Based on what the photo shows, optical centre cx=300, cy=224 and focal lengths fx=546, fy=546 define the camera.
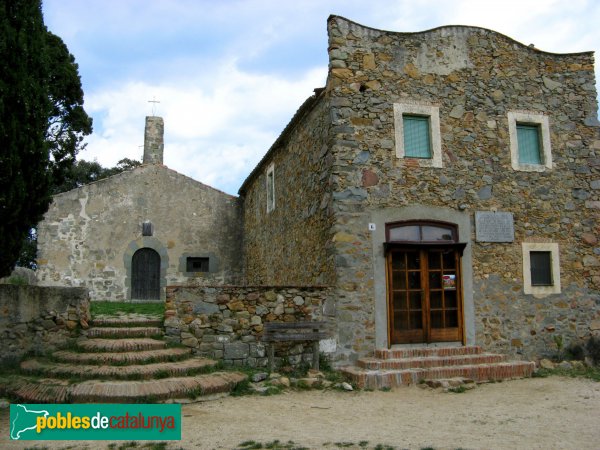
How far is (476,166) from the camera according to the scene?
400 inches

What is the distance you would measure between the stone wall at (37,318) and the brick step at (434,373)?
14.6ft

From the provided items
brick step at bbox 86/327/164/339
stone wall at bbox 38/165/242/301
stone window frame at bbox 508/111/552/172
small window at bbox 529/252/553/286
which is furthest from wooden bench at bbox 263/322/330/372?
stone wall at bbox 38/165/242/301

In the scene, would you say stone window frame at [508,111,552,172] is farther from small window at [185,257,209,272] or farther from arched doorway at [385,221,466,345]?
small window at [185,257,209,272]

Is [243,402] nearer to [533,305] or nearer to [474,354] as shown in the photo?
[474,354]

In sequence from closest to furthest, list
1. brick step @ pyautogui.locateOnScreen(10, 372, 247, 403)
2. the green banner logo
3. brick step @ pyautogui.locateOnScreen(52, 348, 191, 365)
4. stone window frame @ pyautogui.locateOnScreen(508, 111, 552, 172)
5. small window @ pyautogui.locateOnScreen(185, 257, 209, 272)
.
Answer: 1. the green banner logo
2. brick step @ pyautogui.locateOnScreen(10, 372, 247, 403)
3. brick step @ pyautogui.locateOnScreen(52, 348, 191, 365)
4. stone window frame @ pyautogui.locateOnScreen(508, 111, 552, 172)
5. small window @ pyautogui.locateOnScreen(185, 257, 209, 272)

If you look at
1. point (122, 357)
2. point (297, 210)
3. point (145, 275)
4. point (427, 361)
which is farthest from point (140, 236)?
point (427, 361)

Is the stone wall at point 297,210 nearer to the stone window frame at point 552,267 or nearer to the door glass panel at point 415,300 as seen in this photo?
the door glass panel at point 415,300

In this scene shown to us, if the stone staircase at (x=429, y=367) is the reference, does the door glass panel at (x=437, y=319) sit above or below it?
above

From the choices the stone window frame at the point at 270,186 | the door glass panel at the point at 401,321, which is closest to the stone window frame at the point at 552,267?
the door glass panel at the point at 401,321

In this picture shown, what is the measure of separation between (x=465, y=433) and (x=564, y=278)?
19.3ft

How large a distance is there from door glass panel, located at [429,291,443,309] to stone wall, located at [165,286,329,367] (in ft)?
6.63

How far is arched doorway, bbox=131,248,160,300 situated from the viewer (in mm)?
15945

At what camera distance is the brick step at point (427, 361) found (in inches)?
344

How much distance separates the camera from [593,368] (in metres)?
9.64
